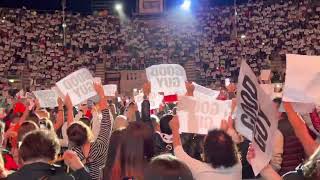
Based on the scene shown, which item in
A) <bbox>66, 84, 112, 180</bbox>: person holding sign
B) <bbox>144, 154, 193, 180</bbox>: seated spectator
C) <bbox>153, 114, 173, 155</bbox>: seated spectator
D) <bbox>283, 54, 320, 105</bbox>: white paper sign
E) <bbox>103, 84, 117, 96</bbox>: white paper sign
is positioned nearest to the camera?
<bbox>144, 154, 193, 180</bbox>: seated spectator

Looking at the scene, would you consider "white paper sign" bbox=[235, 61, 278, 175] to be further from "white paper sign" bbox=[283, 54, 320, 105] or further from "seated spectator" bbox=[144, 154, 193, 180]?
"seated spectator" bbox=[144, 154, 193, 180]

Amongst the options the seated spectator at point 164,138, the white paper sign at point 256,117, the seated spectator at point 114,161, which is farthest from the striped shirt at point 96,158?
the white paper sign at point 256,117

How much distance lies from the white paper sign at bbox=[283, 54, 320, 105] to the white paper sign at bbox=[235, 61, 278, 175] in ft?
0.59

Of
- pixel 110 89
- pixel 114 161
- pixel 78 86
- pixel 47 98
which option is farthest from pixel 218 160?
pixel 110 89

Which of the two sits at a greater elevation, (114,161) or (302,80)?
(302,80)

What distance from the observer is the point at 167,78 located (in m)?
9.41

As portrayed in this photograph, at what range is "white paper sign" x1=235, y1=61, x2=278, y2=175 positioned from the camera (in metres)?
3.59

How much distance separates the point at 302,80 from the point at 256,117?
0.38 m

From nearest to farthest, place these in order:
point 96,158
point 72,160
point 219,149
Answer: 1. point 72,160
2. point 219,149
3. point 96,158

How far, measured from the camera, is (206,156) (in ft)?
13.5

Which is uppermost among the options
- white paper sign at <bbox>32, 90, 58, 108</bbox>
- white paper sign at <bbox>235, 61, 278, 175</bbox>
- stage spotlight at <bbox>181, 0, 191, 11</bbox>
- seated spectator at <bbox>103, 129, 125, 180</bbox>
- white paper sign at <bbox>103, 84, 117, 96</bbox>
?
stage spotlight at <bbox>181, 0, 191, 11</bbox>

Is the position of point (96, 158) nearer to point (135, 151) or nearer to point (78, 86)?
point (135, 151)

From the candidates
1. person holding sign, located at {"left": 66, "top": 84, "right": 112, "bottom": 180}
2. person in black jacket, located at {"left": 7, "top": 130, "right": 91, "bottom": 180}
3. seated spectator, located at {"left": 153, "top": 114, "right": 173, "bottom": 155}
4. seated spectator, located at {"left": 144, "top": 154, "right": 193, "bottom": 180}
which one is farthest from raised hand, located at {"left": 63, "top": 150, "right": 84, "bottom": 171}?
seated spectator, located at {"left": 153, "top": 114, "right": 173, "bottom": 155}

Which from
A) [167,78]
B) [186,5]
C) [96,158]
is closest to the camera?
[96,158]
